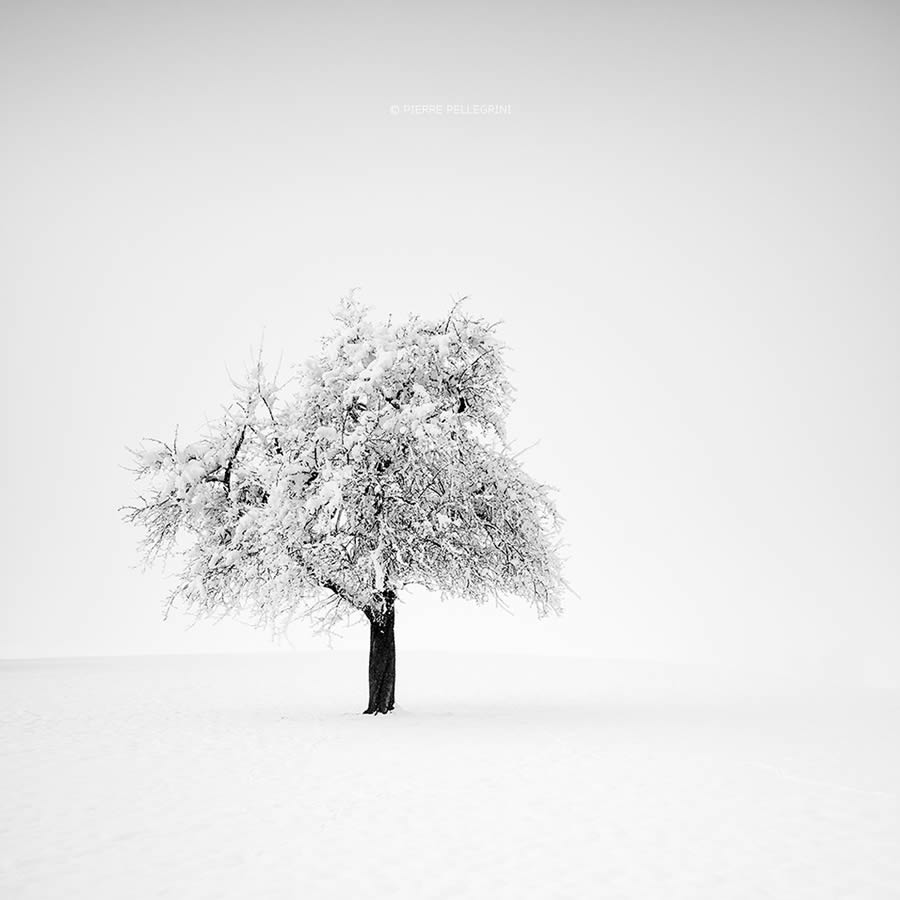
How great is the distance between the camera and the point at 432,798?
12867 millimetres

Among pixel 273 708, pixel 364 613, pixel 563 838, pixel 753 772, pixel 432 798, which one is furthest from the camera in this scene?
pixel 273 708

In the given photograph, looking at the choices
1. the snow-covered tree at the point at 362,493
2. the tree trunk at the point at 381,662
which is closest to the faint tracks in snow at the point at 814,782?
the snow-covered tree at the point at 362,493

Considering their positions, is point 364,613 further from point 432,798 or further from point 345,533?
A: point 432,798

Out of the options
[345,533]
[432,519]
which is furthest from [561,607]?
[345,533]

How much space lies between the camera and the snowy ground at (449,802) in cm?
919

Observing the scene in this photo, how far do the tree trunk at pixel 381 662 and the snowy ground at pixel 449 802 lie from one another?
892mm

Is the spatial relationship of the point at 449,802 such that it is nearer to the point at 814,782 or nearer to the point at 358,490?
the point at 814,782

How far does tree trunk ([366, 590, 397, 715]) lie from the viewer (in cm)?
2422

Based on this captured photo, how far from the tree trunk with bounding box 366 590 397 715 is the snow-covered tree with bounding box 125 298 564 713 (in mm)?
47

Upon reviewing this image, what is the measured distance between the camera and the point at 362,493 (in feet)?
73.2

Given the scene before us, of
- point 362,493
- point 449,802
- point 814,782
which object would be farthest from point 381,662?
point 814,782

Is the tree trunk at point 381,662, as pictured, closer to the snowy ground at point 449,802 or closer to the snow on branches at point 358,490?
the snow on branches at point 358,490

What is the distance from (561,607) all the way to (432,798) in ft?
43.6

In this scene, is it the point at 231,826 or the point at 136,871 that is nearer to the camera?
the point at 136,871
